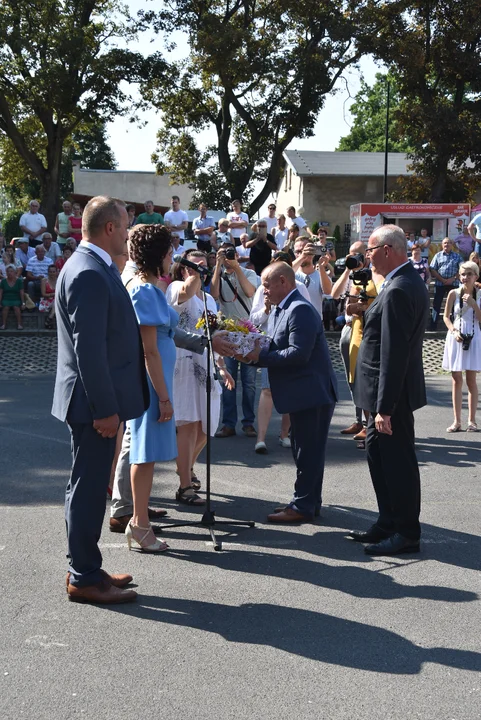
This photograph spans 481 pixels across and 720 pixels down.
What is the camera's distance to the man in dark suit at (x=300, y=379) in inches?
251

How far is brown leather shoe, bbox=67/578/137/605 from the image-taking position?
487 cm

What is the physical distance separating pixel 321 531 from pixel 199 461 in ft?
7.87

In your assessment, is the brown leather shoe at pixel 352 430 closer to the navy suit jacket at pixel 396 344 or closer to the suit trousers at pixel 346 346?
the suit trousers at pixel 346 346

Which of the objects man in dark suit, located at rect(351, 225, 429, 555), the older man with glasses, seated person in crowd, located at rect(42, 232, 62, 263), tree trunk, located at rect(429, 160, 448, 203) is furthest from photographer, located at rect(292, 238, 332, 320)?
tree trunk, located at rect(429, 160, 448, 203)

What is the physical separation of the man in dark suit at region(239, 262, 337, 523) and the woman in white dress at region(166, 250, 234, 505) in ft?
1.81

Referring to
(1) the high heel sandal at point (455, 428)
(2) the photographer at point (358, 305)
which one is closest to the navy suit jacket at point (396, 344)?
(2) the photographer at point (358, 305)

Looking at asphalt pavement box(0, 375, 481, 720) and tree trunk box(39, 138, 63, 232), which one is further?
tree trunk box(39, 138, 63, 232)

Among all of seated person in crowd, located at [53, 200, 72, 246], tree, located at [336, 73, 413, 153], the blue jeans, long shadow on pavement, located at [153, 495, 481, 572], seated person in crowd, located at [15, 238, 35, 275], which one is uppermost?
tree, located at [336, 73, 413, 153]

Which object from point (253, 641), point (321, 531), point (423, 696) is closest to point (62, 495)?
point (321, 531)

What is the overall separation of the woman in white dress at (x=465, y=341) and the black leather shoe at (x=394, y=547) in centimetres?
442

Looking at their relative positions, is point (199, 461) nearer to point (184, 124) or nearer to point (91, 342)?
point (91, 342)

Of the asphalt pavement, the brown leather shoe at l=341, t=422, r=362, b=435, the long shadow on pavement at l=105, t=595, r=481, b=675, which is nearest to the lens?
the asphalt pavement

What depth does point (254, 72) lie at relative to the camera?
1260 inches

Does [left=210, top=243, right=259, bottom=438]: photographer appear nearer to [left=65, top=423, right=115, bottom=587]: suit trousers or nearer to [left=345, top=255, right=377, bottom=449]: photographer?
[left=345, top=255, right=377, bottom=449]: photographer
